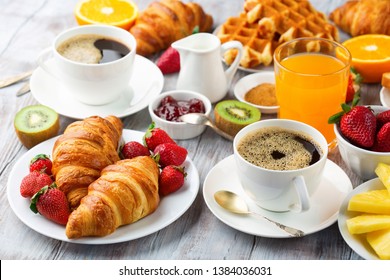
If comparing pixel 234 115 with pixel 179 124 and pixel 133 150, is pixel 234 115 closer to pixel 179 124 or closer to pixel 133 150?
pixel 179 124

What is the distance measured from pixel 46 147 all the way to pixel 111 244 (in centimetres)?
51

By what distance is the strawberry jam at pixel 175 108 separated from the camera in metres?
2.46

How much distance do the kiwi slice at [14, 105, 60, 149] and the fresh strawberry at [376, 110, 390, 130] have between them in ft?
3.65

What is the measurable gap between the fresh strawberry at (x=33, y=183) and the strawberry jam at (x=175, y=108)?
1.92 ft

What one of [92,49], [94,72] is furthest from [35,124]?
[92,49]

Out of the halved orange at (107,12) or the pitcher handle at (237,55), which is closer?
the pitcher handle at (237,55)

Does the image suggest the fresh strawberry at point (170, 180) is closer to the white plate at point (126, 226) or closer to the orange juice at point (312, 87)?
the white plate at point (126, 226)

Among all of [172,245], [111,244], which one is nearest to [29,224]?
[111,244]

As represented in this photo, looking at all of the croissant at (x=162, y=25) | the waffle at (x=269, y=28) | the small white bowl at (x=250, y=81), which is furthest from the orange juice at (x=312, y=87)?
the croissant at (x=162, y=25)

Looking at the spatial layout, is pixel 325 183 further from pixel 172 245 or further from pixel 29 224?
pixel 29 224

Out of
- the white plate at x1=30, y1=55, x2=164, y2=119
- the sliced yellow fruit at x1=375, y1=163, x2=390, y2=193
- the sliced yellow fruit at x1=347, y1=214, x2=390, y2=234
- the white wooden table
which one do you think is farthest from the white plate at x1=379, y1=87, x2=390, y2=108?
the white plate at x1=30, y1=55, x2=164, y2=119

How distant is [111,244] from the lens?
6.34 feet

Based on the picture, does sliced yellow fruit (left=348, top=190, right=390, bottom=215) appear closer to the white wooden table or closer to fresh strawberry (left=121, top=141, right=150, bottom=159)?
the white wooden table

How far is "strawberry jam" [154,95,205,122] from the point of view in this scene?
2.46 metres
